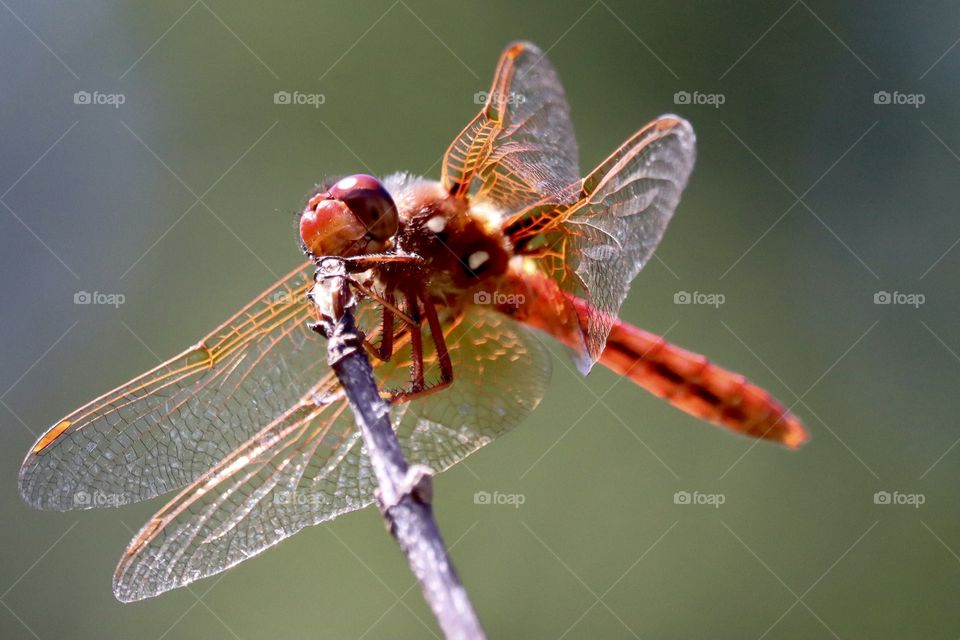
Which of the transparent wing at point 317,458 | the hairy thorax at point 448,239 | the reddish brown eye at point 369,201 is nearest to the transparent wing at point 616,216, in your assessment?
the hairy thorax at point 448,239

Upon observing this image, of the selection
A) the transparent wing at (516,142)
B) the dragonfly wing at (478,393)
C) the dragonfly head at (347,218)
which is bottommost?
the dragonfly wing at (478,393)

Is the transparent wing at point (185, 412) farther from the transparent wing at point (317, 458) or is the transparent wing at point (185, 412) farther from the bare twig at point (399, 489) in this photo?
the bare twig at point (399, 489)

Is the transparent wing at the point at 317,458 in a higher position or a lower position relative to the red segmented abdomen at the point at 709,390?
lower

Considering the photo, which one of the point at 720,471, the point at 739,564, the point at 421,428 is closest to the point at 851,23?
the point at 720,471

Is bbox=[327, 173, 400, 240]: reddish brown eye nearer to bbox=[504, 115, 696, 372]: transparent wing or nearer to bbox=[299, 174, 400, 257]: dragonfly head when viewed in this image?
bbox=[299, 174, 400, 257]: dragonfly head

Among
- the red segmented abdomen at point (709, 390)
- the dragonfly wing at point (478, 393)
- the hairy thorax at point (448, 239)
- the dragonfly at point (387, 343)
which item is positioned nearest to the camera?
the dragonfly at point (387, 343)

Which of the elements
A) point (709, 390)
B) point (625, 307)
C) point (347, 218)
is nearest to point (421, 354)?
point (347, 218)

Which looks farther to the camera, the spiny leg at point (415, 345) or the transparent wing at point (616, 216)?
the spiny leg at point (415, 345)
